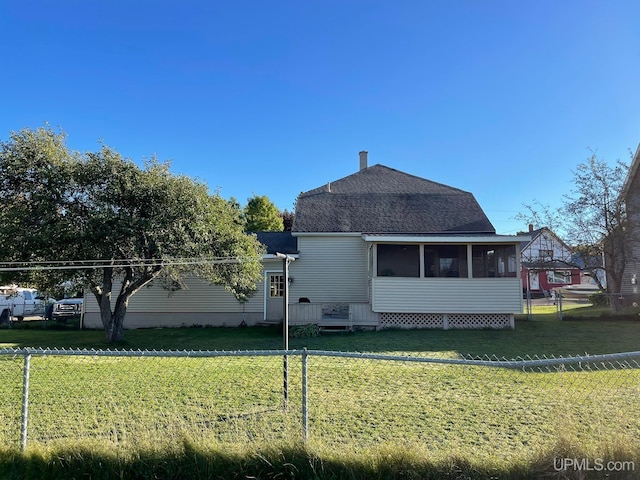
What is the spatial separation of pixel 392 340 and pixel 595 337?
18.9 ft

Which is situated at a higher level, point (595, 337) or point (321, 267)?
point (321, 267)

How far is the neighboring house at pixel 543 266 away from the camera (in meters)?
17.2

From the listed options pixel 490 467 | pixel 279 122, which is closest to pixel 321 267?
pixel 279 122

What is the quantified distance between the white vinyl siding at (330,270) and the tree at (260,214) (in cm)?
1516

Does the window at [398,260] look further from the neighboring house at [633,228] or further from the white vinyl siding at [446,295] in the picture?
the neighboring house at [633,228]

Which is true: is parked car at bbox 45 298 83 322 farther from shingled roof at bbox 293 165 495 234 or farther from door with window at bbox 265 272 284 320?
shingled roof at bbox 293 165 495 234

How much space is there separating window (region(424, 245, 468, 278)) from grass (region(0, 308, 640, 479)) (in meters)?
4.16

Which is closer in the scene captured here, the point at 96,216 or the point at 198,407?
the point at 198,407

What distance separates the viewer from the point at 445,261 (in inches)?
538

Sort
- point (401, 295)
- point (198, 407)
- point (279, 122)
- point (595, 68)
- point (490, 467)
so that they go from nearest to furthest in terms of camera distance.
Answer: point (490, 467)
point (198, 407)
point (595, 68)
point (401, 295)
point (279, 122)

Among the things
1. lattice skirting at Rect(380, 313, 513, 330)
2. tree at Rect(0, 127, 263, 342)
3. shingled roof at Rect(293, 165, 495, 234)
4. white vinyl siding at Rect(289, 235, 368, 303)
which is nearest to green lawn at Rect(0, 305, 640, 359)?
lattice skirting at Rect(380, 313, 513, 330)

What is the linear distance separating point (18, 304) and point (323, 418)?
62.6 ft

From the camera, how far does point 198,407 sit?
4812 millimetres

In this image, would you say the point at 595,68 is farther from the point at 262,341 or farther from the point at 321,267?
the point at 262,341
